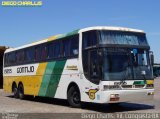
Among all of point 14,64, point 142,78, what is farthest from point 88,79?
point 14,64

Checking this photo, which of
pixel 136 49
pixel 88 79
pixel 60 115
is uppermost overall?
pixel 136 49

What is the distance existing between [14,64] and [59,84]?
23.6 ft

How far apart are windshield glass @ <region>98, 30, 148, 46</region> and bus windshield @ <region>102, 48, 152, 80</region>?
0.33 m

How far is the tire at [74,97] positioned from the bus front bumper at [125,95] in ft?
7.05

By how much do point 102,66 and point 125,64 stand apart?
973 mm

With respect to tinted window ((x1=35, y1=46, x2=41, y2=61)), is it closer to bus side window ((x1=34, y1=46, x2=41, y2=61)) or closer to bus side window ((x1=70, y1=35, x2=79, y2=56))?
bus side window ((x1=34, y1=46, x2=41, y2=61))

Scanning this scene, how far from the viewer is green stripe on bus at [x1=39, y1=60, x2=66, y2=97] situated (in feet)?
56.1

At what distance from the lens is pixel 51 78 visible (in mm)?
18016

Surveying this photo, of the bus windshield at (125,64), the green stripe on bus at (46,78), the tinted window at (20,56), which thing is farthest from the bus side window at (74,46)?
the tinted window at (20,56)

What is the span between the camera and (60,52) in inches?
667

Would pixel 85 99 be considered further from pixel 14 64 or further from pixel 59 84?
pixel 14 64

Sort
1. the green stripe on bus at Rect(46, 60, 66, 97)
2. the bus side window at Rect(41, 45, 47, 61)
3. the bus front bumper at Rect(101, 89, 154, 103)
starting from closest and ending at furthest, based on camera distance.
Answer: the bus front bumper at Rect(101, 89, 154, 103) < the green stripe on bus at Rect(46, 60, 66, 97) < the bus side window at Rect(41, 45, 47, 61)

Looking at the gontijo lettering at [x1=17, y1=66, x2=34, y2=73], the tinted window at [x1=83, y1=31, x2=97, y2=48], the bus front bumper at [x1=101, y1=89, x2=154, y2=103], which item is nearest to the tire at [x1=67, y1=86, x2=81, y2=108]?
the tinted window at [x1=83, y1=31, x2=97, y2=48]

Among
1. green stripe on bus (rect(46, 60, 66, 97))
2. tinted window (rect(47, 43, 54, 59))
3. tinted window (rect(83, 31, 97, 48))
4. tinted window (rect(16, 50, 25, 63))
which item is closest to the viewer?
tinted window (rect(83, 31, 97, 48))
